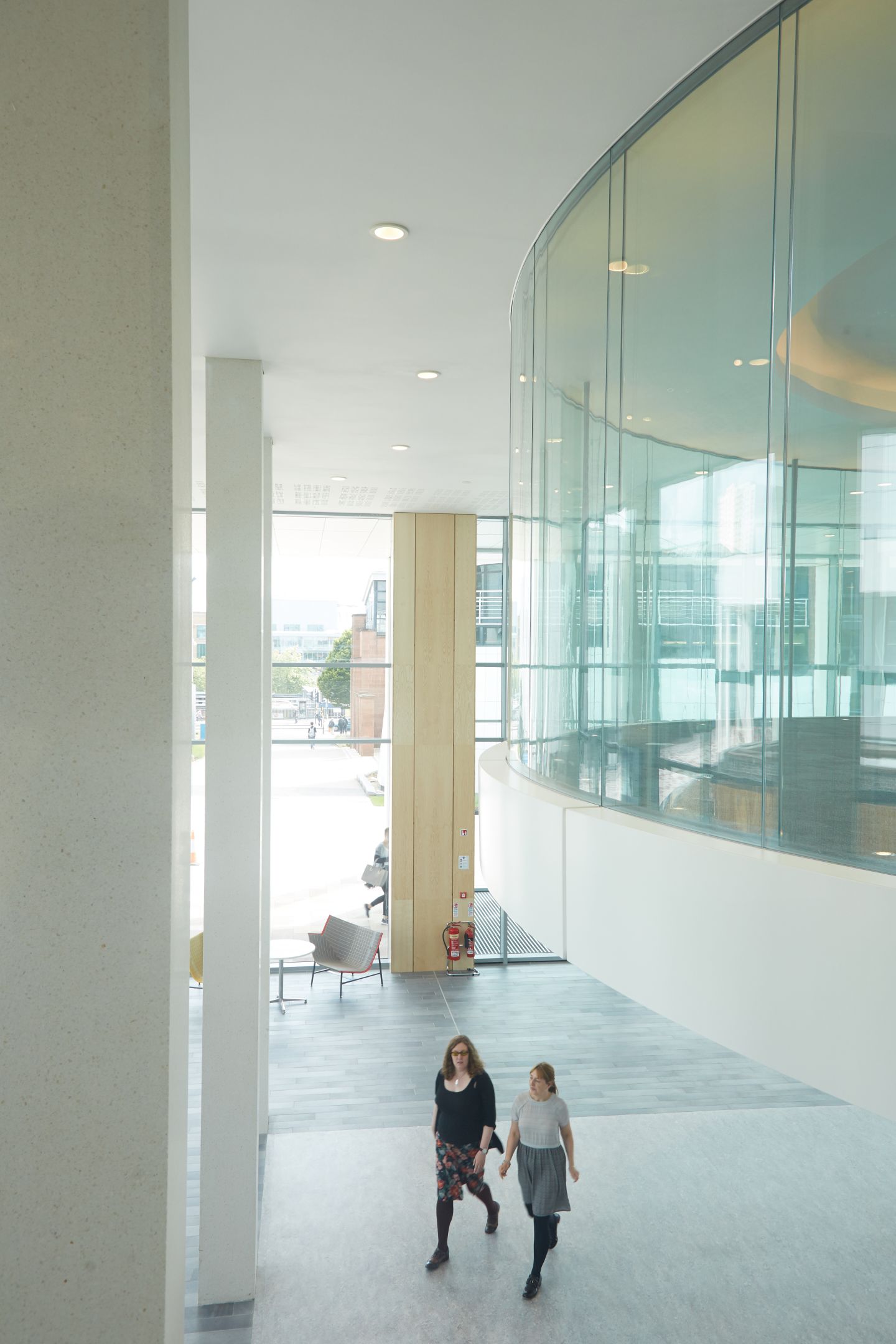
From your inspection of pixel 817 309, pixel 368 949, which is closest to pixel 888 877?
pixel 817 309

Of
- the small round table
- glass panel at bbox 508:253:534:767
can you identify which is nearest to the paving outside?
the small round table

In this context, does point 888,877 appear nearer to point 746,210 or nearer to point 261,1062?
point 746,210

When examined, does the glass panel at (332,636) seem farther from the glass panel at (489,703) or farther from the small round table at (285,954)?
the small round table at (285,954)

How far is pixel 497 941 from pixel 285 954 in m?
4.05

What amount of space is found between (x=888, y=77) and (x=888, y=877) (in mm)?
2273

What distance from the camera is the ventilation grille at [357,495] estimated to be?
12812mm

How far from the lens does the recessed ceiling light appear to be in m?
4.85

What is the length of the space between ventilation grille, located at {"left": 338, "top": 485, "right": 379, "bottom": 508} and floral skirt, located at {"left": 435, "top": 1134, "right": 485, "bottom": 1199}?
26.9 ft

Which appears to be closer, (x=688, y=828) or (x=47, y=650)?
(x=47, y=650)

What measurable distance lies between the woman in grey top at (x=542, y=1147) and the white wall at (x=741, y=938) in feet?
12.0

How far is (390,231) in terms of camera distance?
4895 mm

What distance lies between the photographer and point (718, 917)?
2.81 metres

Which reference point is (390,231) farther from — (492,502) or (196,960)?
(196,960)

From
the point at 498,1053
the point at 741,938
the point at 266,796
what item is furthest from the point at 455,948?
the point at 741,938
